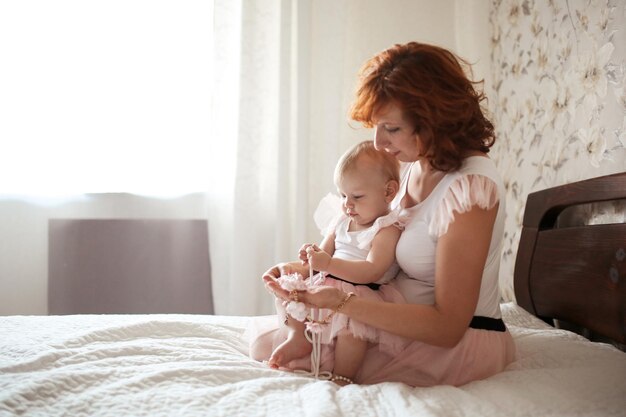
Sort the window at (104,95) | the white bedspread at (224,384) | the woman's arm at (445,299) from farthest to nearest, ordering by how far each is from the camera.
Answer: the window at (104,95), the woman's arm at (445,299), the white bedspread at (224,384)

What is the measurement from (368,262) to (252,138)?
61.4 inches

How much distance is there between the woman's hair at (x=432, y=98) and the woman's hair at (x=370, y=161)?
0.37ft

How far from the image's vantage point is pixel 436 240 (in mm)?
1465

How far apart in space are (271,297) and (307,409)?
1.87 meters

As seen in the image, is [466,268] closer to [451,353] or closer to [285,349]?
[451,353]

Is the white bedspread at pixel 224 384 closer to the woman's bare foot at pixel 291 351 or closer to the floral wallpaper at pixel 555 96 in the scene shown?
the woman's bare foot at pixel 291 351

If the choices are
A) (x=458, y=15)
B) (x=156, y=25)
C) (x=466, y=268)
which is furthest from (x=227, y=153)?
(x=466, y=268)

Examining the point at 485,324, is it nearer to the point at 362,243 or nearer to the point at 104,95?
the point at 362,243

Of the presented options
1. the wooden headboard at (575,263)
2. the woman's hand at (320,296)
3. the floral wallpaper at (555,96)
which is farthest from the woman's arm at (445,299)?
the floral wallpaper at (555,96)

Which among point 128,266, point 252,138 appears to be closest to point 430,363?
point 252,138

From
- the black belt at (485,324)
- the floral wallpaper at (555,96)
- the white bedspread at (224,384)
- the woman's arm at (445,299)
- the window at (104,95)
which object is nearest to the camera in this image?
the white bedspread at (224,384)

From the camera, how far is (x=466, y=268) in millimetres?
1361

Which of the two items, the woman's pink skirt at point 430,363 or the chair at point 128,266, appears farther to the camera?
the chair at point 128,266

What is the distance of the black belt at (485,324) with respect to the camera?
149 cm
